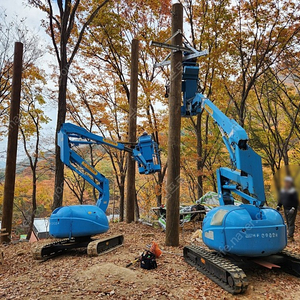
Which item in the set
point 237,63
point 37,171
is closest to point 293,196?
point 237,63

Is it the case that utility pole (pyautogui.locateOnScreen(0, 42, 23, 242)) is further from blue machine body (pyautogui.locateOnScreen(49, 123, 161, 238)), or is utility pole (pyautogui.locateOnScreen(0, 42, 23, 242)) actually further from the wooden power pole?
the wooden power pole

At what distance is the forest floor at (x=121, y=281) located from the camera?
4555 millimetres

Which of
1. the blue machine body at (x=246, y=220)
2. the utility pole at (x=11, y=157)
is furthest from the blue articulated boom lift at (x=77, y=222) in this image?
the blue machine body at (x=246, y=220)

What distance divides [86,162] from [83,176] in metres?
0.49

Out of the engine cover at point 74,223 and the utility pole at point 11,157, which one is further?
the utility pole at point 11,157

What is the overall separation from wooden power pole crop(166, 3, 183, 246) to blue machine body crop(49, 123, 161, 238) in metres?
1.86

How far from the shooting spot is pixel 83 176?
29.9ft

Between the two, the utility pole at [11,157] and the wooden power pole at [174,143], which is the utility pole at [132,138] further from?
the utility pole at [11,157]

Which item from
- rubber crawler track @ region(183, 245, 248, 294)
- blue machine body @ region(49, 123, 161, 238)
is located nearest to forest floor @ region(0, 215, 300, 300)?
rubber crawler track @ region(183, 245, 248, 294)

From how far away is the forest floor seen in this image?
14.9 feet

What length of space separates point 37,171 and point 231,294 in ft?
64.0

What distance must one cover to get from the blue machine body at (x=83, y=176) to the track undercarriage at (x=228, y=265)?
9.33 ft

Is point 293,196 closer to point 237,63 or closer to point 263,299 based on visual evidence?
point 263,299

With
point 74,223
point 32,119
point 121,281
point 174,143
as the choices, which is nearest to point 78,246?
point 74,223
